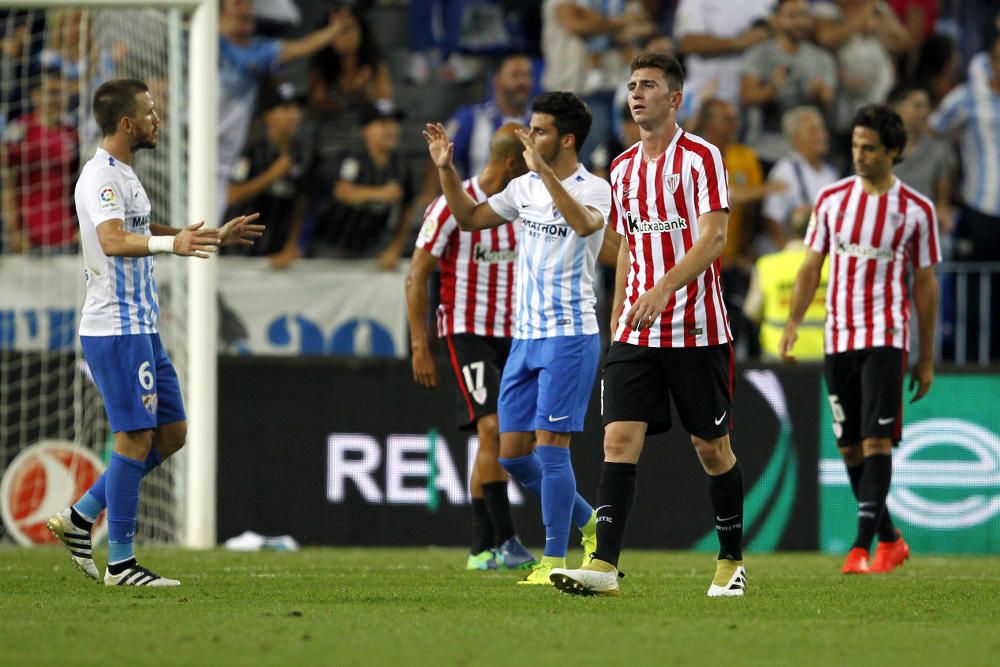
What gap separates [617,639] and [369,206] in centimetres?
894

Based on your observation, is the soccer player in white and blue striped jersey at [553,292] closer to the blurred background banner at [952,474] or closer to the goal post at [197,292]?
the goal post at [197,292]

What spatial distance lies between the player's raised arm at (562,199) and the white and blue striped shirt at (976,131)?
810 centimetres

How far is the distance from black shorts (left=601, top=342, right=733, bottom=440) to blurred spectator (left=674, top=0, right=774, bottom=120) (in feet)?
26.3

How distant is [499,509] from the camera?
342 inches

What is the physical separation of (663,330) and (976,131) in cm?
876

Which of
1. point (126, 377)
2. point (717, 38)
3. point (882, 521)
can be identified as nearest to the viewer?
point (126, 377)

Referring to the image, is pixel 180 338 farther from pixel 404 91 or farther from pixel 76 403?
pixel 404 91

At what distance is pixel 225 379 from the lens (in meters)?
11.2

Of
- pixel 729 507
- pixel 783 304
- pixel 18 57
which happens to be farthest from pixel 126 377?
pixel 18 57

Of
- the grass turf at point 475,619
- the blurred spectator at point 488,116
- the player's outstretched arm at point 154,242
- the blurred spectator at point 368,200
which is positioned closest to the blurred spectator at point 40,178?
the blurred spectator at point 368,200

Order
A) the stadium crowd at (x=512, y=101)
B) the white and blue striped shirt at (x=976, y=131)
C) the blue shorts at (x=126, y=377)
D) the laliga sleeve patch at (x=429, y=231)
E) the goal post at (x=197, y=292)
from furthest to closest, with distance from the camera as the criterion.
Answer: the white and blue striped shirt at (x=976, y=131)
the stadium crowd at (x=512, y=101)
the goal post at (x=197, y=292)
the laliga sleeve patch at (x=429, y=231)
the blue shorts at (x=126, y=377)

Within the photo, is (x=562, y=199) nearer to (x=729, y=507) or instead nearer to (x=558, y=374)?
(x=558, y=374)

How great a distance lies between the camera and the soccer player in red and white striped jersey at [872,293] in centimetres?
872

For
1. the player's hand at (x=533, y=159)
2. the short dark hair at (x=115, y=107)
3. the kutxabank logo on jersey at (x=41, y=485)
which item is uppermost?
the short dark hair at (x=115, y=107)
